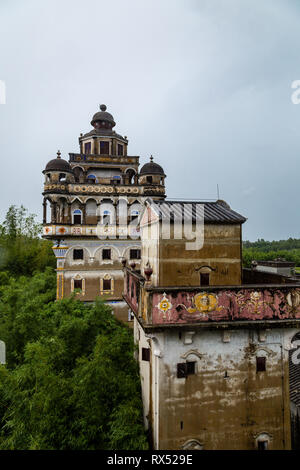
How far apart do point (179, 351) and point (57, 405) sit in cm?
453

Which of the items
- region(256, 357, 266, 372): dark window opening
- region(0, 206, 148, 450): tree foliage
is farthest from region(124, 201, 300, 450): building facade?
region(0, 206, 148, 450): tree foliage

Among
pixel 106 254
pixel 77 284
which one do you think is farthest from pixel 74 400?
pixel 106 254

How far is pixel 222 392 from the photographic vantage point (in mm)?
7191

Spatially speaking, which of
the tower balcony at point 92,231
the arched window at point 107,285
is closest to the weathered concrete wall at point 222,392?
the tower balcony at point 92,231

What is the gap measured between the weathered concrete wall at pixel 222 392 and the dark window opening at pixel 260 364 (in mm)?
92

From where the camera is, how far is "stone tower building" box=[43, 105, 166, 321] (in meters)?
22.1

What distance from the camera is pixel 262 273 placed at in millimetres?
9703

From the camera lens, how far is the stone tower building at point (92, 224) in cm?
2214

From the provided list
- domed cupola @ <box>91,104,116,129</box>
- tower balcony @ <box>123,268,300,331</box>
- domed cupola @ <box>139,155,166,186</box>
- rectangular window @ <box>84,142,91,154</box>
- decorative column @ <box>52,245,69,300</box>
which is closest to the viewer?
tower balcony @ <box>123,268,300,331</box>

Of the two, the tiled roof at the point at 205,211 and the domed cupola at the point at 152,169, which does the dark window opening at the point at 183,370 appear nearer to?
the tiled roof at the point at 205,211

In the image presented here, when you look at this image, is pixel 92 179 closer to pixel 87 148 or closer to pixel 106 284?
pixel 87 148

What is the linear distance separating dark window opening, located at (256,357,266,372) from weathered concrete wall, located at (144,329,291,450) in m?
0.09

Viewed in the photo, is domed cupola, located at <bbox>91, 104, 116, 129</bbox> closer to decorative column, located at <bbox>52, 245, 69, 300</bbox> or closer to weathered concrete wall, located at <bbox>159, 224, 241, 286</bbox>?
decorative column, located at <bbox>52, 245, 69, 300</bbox>
